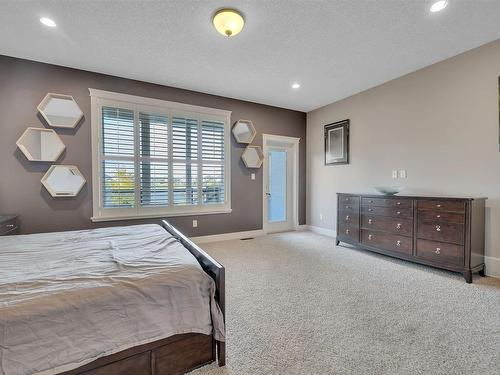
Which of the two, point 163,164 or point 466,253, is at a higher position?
point 163,164

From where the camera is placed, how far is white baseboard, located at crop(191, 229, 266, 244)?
4.55 meters

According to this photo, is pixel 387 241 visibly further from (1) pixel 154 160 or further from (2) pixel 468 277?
(1) pixel 154 160

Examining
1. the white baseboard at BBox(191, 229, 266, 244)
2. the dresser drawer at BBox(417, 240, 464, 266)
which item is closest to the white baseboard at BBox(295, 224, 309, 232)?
the white baseboard at BBox(191, 229, 266, 244)

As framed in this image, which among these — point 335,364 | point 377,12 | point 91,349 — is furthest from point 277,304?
point 377,12

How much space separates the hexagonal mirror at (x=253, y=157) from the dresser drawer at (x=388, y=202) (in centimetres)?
215

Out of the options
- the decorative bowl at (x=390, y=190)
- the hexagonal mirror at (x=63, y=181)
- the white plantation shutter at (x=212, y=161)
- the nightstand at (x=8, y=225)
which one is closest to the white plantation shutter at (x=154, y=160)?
the white plantation shutter at (x=212, y=161)

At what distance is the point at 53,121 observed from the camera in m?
3.44

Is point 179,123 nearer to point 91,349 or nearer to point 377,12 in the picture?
point 377,12

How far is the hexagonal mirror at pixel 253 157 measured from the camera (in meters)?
4.97

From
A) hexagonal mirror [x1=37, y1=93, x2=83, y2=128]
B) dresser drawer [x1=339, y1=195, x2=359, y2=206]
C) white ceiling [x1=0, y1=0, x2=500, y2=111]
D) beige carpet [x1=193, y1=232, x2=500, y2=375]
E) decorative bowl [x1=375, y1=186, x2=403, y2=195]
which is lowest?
beige carpet [x1=193, y1=232, x2=500, y2=375]

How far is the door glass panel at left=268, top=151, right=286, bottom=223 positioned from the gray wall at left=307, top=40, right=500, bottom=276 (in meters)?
1.24

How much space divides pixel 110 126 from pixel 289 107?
11.8 ft

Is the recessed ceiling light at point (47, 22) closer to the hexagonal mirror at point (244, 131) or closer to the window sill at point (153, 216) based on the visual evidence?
the window sill at point (153, 216)

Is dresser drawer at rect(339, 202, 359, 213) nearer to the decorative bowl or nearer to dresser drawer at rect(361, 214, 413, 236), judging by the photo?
dresser drawer at rect(361, 214, 413, 236)
